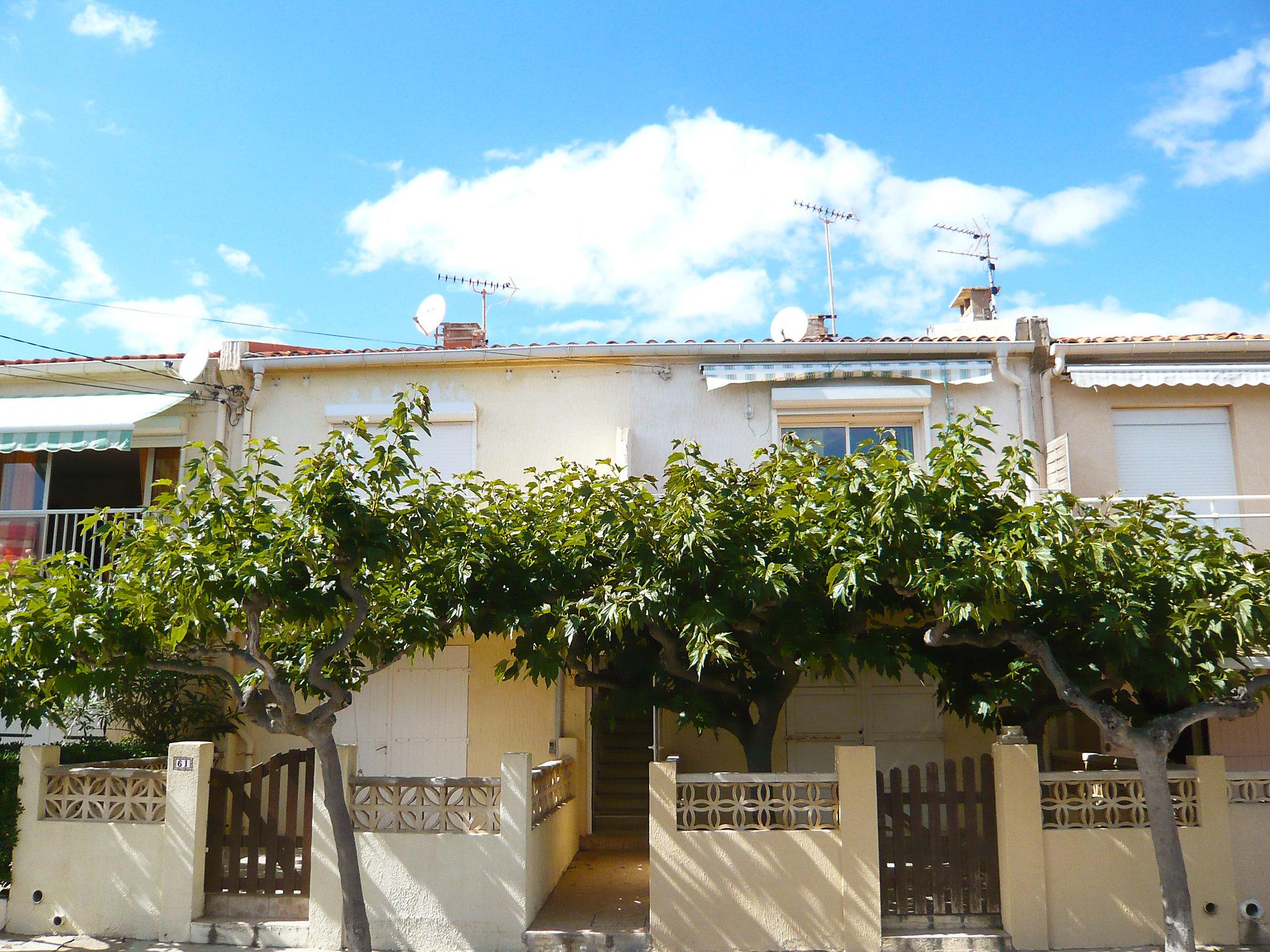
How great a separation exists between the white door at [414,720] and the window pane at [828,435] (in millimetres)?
5094

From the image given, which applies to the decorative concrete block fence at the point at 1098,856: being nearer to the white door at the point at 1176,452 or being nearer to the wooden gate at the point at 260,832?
the white door at the point at 1176,452

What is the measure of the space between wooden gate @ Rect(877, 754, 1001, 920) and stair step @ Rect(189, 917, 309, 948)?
16.7 ft

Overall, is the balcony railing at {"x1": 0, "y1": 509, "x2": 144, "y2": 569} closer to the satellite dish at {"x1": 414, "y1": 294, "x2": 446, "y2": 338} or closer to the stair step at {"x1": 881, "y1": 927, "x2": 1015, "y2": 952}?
the satellite dish at {"x1": 414, "y1": 294, "x2": 446, "y2": 338}

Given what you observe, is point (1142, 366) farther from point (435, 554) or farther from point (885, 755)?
point (435, 554)

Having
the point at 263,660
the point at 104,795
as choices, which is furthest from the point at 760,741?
the point at 104,795

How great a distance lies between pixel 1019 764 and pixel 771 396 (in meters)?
5.70

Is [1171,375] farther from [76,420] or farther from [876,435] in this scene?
[76,420]

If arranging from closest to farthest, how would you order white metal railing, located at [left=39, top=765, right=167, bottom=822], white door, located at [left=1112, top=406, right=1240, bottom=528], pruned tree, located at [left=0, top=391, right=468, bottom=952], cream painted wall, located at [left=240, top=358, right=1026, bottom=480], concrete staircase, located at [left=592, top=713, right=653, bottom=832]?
pruned tree, located at [left=0, top=391, right=468, bottom=952] < white metal railing, located at [left=39, top=765, right=167, bottom=822] < white door, located at [left=1112, top=406, right=1240, bottom=528] < cream painted wall, located at [left=240, top=358, right=1026, bottom=480] < concrete staircase, located at [left=592, top=713, right=653, bottom=832]

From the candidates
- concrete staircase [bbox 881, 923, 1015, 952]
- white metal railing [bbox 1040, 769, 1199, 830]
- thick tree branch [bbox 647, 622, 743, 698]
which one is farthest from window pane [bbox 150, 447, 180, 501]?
white metal railing [bbox 1040, 769, 1199, 830]

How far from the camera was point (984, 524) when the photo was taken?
27.1 feet

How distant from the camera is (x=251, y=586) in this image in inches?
279

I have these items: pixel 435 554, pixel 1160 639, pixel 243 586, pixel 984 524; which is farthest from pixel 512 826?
pixel 1160 639

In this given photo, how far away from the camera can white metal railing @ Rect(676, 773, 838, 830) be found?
887 cm

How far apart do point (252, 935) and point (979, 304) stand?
1350cm
